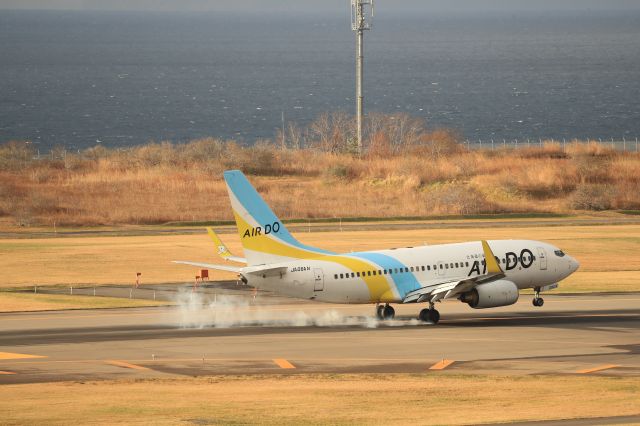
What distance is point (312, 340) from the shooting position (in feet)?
197

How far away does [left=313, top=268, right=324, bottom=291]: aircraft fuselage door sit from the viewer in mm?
60844

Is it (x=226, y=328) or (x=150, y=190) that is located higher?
(x=150, y=190)

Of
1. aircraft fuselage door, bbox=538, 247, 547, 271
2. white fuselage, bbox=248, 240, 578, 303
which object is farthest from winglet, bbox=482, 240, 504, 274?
aircraft fuselage door, bbox=538, 247, 547, 271

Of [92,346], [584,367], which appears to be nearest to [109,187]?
[92,346]

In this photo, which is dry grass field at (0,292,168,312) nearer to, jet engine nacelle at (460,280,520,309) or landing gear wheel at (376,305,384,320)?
landing gear wheel at (376,305,384,320)

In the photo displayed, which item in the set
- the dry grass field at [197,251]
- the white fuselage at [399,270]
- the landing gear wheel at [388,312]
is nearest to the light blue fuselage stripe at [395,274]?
the white fuselage at [399,270]

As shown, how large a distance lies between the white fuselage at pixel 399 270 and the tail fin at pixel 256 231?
88 centimetres

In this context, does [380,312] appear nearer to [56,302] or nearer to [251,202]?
[251,202]

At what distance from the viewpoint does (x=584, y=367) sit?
52562 mm

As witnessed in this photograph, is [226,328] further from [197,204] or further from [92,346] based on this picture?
[197,204]

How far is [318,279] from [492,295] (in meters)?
10.1

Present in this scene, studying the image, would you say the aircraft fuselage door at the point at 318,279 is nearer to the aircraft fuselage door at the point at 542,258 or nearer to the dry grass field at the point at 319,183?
the aircraft fuselage door at the point at 542,258

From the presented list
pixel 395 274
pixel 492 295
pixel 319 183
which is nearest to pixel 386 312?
pixel 395 274

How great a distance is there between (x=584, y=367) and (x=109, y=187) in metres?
87.9
